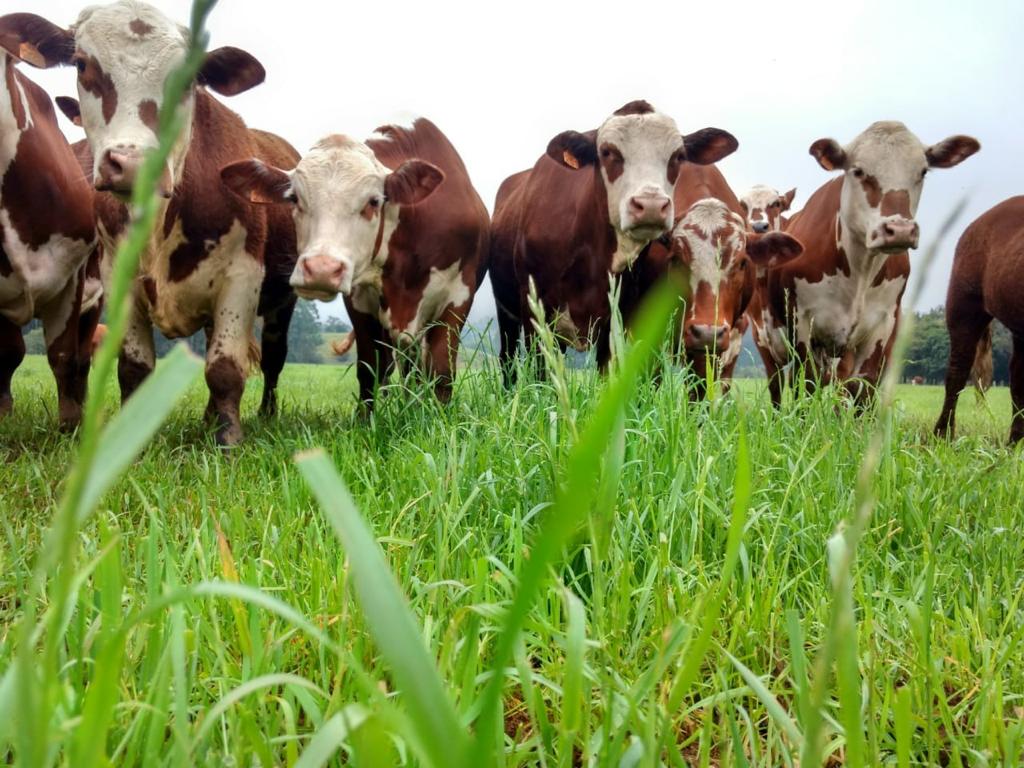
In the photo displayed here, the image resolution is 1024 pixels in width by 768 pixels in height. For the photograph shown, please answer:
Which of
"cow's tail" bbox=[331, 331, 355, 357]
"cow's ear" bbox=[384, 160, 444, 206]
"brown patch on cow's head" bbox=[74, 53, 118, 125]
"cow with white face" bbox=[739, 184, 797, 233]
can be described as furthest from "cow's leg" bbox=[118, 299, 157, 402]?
"cow with white face" bbox=[739, 184, 797, 233]

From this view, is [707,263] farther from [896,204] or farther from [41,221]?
[41,221]

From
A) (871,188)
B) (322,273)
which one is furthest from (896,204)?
(322,273)

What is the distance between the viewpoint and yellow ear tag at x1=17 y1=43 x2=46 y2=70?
13.4 ft

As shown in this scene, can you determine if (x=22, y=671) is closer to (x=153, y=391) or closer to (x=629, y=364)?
(x=153, y=391)

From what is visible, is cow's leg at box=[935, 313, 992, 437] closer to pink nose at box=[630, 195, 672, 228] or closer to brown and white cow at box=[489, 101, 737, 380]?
brown and white cow at box=[489, 101, 737, 380]

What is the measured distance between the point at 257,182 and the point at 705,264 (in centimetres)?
275

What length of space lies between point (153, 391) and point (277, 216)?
17.1ft

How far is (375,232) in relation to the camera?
471cm

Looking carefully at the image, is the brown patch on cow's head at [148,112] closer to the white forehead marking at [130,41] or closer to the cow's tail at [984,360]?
the white forehead marking at [130,41]

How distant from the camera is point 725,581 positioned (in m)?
0.91

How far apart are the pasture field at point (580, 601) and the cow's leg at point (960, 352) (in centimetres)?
472

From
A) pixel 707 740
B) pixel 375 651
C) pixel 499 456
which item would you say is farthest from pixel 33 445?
pixel 707 740

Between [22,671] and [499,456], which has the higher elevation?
[22,671]

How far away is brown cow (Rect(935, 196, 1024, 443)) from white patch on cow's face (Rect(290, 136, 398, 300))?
5421 mm
